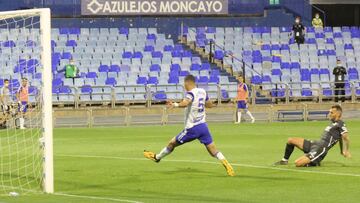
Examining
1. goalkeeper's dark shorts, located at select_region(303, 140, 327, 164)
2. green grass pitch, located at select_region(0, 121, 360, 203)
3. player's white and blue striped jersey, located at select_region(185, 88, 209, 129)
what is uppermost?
player's white and blue striped jersey, located at select_region(185, 88, 209, 129)

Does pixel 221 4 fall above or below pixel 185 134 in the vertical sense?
above

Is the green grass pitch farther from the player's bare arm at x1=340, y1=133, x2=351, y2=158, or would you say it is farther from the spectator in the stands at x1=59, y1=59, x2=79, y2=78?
the spectator in the stands at x1=59, y1=59, x2=79, y2=78

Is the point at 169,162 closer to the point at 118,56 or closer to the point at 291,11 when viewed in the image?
the point at 118,56

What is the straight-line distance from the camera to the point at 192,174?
20266mm

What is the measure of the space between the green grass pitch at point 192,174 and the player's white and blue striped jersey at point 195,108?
1.06m

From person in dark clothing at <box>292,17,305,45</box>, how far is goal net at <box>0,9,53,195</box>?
15.0 metres

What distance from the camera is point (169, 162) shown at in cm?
2333

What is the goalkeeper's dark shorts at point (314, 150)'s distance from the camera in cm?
2077

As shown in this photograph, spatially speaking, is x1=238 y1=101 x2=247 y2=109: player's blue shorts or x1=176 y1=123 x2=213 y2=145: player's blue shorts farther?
x1=238 y1=101 x2=247 y2=109: player's blue shorts

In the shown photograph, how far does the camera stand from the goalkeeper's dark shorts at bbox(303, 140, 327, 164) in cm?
2077

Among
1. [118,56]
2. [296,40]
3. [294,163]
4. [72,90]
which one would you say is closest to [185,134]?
[294,163]

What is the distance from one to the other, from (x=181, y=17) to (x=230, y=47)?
363 centimetres

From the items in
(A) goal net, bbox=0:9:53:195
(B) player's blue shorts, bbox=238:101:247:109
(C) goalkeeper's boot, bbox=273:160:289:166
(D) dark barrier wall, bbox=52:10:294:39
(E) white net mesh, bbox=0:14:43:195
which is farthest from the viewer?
(D) dark barrier wall, bbox=52:10:294:39

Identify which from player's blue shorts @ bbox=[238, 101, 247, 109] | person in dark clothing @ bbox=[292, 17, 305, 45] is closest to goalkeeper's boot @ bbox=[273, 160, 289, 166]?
player's blue shorts @ bbox=[238, 101, 247, 109]
